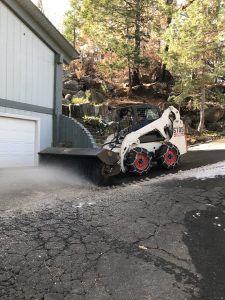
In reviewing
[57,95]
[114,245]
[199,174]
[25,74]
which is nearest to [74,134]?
[57,95]

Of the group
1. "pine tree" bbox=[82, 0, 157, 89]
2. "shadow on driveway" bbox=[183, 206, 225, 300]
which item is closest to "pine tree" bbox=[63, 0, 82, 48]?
"pine tree" bbox=[82, 0, 157, 89]

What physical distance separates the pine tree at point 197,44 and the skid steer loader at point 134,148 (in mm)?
8275

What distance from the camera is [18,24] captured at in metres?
12.1

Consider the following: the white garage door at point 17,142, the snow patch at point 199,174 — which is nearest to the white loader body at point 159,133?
the snow patch at point 199,174

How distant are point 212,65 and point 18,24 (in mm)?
12133

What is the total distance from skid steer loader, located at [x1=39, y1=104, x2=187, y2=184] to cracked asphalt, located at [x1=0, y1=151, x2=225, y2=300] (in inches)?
64.7

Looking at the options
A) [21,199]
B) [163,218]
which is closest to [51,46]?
[21,199]

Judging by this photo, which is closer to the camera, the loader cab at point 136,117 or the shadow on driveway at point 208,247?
the shadow on driveway at point 208,247

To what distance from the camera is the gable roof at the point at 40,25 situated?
11758 mm

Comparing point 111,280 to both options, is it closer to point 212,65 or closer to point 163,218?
point 163,218

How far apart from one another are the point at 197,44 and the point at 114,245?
591 inches

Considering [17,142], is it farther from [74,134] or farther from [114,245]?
[114,245]

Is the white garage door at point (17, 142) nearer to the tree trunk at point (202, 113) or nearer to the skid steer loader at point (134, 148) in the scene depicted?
the skid steer loader at point (134, 148)

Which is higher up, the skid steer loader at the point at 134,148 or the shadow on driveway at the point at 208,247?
the skid steer loader at the point at 134,148
